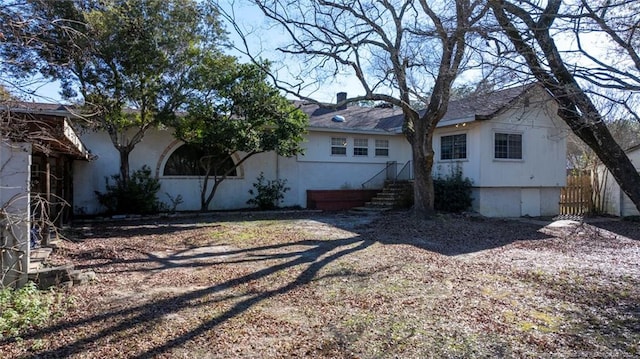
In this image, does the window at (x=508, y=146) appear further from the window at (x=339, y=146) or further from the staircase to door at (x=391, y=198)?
the window at (x=339, y=146)

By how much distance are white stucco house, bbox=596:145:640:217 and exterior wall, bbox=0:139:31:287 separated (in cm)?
1774

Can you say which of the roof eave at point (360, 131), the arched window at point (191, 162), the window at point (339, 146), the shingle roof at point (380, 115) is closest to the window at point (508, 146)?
the shingle roof at point (380, 115)

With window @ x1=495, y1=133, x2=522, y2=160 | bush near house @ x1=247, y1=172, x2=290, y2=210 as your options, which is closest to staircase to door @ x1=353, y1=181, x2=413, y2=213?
bush near house @ x1=247, y1=172, x2=290, y2=210

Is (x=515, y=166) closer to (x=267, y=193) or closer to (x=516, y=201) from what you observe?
(x=516, y=201)

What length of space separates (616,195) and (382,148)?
29.8 ft

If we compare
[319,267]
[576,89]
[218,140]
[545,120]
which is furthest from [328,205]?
[576,89]

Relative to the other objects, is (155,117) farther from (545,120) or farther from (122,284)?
(545,120)

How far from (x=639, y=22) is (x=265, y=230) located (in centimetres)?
863

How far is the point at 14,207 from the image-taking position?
520 cm

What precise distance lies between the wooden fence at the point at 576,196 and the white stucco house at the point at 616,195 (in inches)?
23.0

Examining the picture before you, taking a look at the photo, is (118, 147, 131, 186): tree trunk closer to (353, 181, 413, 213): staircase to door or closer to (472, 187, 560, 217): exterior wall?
(353, 181, 413, 213): staircase to door

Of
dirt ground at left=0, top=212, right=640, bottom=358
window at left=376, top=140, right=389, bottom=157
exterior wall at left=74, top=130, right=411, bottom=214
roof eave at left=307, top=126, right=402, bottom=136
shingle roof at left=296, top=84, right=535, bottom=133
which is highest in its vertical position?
shingle roof at left=296, top=84, right=535, bottom=133

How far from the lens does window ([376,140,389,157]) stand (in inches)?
744

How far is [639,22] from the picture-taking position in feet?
13.5
